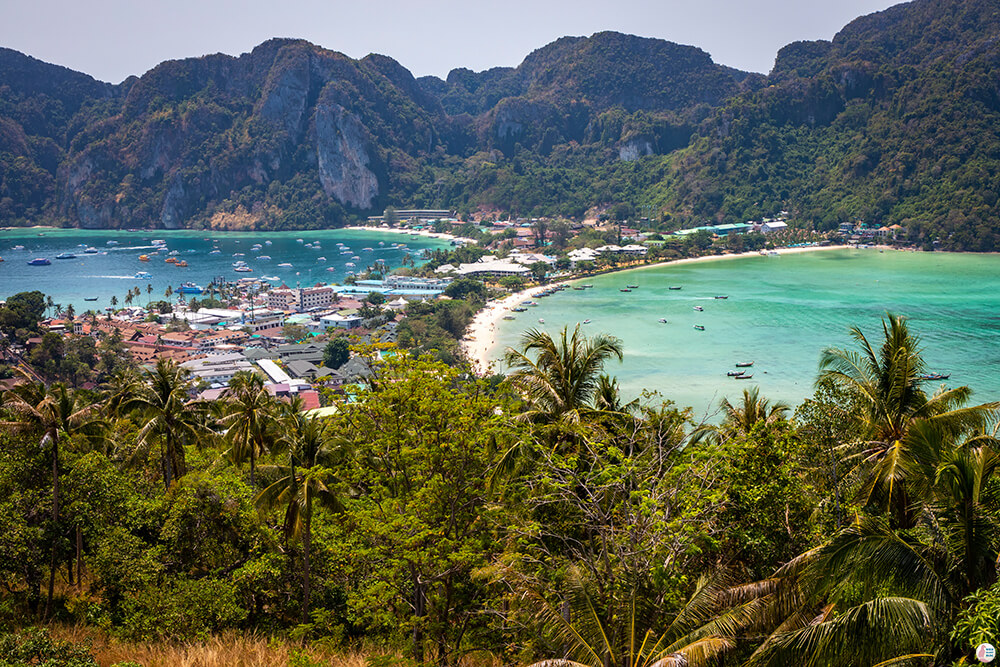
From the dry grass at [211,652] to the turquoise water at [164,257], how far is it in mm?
73154

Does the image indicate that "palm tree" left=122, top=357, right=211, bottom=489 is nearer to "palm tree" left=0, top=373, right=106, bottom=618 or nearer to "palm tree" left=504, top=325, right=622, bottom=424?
"palm tree" left=0, top=373, right=106, bottom=618

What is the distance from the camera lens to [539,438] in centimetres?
958

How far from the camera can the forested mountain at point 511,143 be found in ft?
394

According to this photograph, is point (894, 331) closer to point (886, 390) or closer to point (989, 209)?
point (886, 390)

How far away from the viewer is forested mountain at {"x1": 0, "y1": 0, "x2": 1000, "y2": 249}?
12001 centimetres

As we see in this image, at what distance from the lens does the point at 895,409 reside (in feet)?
27.0

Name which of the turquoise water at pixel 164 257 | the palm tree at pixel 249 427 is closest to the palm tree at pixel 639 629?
the palm tree at pixel 249 427

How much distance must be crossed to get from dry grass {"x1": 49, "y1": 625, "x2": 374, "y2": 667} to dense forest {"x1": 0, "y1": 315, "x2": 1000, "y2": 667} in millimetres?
341

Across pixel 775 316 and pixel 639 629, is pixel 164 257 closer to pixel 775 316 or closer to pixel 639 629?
pixel 775 316

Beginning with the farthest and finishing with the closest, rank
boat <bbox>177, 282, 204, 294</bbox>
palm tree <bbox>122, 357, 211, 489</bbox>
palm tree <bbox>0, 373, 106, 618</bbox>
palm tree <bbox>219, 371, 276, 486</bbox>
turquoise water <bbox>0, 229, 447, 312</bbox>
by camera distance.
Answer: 1. turquoise water <bbox>0, 229, 447, 312</bbox>
2. boat <bbox>177, 282, 204, 294</bbox>
3. palm tree <bbox>122, 357, 211, 489</bbox>
4. palm tree <bbox>219, 371, 276, 486</bbox>
5. palm tree <bbox>0, 373, 106, 618</bbox>

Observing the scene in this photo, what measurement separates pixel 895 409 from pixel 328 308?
62.9 metres

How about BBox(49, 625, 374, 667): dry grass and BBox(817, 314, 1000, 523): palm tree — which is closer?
BBox(817, 314, 1000, 523): palm tree

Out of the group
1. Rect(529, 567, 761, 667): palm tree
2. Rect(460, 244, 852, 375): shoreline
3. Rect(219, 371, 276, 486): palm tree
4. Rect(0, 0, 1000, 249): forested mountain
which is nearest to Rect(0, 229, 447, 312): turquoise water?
Rect(0, 0, 1000, 249): forested mountain

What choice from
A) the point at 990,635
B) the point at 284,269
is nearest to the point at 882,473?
the point at 990,635
